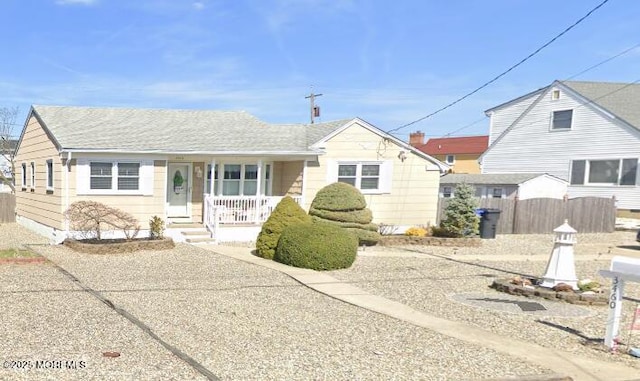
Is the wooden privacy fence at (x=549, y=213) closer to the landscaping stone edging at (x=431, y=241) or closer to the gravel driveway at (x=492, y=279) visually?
the gravel driveway at (x=492, y=279)

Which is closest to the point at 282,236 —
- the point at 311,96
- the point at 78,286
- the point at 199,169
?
the point at 78,286

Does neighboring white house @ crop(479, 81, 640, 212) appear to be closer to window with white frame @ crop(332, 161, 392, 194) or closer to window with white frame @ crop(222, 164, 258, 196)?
window with white frame @ crop(332, 161, 392, 194)

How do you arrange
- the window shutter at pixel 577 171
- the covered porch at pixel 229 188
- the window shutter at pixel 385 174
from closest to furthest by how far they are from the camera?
the covered porch at pixel 229 188, the window shutter at pixel 385 174, the window shutter at pixel 577 171

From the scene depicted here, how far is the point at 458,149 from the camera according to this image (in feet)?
164

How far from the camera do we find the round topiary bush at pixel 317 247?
38.3 ft

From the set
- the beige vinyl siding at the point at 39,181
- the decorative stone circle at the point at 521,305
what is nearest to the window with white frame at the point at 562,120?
the decorative stone circle at the point at 521,305

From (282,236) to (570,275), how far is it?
255 inches

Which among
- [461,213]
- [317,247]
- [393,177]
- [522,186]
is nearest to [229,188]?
[393,177]

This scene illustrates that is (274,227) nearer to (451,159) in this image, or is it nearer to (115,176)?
(115,176)

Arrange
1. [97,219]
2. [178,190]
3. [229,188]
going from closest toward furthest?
[97,219] → [178,190] → [229,188]

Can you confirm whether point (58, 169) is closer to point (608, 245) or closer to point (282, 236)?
point (282, 236)

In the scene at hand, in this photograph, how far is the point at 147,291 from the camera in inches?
349

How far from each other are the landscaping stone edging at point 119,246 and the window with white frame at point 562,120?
2236 centimetres

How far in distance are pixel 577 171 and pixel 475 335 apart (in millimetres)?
23207
